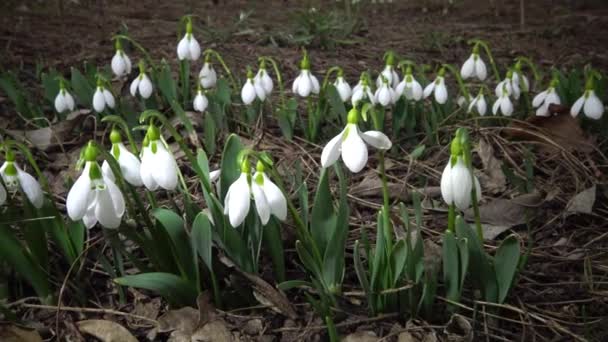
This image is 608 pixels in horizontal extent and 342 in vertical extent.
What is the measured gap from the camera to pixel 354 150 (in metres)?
1.16

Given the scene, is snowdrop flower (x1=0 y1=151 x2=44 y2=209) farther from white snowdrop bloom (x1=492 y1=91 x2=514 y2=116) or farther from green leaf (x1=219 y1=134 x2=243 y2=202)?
white snowdrop bloom (x1=492 y1=91 x2=514 y2=116)

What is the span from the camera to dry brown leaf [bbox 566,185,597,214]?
1.70m

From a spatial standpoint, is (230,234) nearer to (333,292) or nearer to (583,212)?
(333,292)

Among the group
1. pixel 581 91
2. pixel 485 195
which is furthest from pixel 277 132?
pixel 581 91

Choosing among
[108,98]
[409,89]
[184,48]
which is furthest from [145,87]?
[409,89]

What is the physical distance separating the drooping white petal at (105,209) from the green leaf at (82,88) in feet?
5.21

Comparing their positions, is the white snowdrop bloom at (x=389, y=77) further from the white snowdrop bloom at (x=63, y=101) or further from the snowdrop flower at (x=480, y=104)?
the white snowdrop bloom at (x=63, y=101)

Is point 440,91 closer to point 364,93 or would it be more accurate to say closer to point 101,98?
point 364,93

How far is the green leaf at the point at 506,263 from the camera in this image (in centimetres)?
117

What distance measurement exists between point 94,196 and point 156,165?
142 mm

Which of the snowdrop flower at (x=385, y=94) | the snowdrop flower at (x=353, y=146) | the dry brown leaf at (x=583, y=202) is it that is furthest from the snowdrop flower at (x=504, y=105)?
the snowdrop flower at (x=353, y=146)

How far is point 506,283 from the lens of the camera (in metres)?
1.22

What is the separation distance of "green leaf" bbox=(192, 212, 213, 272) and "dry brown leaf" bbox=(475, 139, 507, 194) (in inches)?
45.4

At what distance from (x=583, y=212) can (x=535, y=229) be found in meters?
0.16
